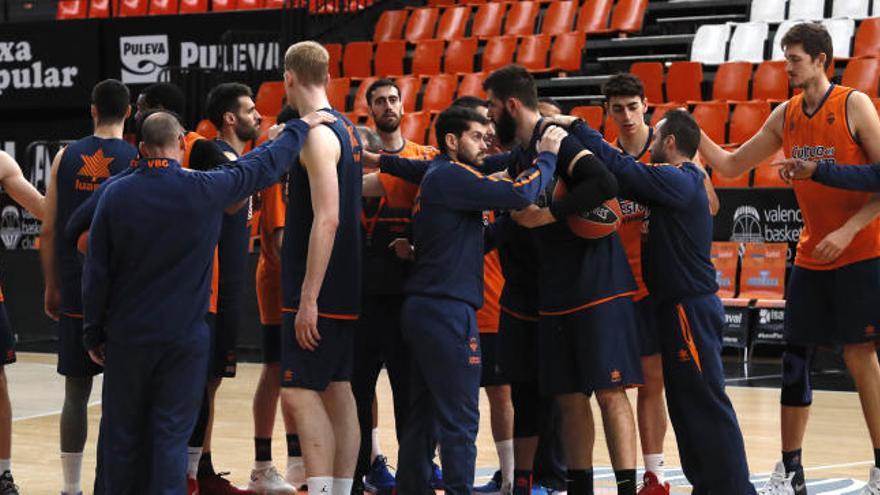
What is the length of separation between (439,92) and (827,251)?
10.9 meters

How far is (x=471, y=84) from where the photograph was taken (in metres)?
16.9

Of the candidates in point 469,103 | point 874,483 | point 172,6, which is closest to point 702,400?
point 874,483

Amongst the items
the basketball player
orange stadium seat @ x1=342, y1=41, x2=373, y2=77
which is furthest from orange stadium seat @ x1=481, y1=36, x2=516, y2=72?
the basketball player

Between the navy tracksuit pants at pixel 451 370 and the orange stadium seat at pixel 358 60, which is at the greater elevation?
the orange stadium seat at pixel 358 60

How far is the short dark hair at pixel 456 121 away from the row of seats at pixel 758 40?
32.8 ft

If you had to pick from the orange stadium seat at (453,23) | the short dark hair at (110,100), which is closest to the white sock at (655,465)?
the short dark hair at (110,100)

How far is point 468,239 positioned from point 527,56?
1173 centimetres

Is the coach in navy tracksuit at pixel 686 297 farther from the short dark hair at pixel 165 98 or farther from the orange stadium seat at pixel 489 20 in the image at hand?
the orange stadium seat at pixel 489 20

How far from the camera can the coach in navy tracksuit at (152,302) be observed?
5473 millimetres

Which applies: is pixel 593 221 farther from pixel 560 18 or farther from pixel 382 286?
pixel 560 18

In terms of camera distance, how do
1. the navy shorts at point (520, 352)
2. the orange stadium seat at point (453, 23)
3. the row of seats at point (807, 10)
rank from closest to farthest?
the navy shorts at point (520, 352), the row of seats at point (807, 10), the orange stadium seat at point (453, 23)

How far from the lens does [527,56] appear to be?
17.5 m

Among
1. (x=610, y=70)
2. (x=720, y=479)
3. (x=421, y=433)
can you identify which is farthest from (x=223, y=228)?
(x=610, y=70)

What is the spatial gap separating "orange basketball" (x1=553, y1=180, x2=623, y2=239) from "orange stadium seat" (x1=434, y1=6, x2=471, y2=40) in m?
13.0
